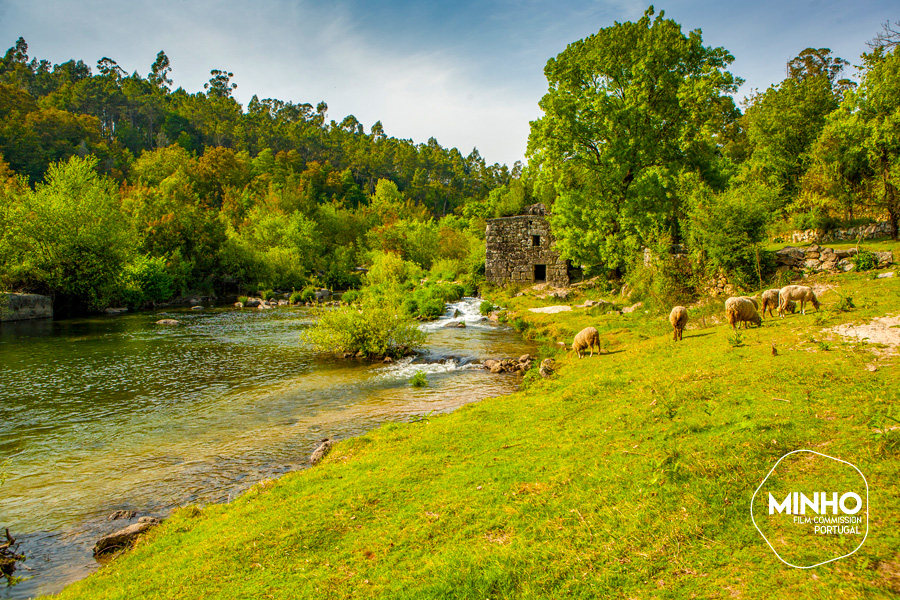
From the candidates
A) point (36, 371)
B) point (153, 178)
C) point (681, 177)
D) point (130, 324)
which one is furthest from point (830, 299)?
point (153, 178)

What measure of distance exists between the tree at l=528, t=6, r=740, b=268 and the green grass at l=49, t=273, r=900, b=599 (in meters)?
16.2

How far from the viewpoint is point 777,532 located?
13.3 ft

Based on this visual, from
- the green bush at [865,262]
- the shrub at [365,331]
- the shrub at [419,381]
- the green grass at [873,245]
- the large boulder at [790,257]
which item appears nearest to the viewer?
the shrub at [419,381]

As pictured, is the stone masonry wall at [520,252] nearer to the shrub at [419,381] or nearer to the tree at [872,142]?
the tree at [872,142]

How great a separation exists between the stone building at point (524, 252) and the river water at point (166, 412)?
1203 centimetres

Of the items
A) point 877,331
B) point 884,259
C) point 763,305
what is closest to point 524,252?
point 884,259

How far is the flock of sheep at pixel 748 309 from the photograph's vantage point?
11.5 m

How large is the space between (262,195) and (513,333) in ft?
229

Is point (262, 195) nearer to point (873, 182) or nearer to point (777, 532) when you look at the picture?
point (873, 182)

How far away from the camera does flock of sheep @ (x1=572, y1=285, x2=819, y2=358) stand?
11.5 meters

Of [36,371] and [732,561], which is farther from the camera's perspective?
[36,371]

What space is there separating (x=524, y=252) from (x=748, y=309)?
23.3 m

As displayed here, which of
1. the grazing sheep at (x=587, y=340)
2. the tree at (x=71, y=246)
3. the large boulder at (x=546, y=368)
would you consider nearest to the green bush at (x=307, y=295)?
the tree at (x=71, y=246)

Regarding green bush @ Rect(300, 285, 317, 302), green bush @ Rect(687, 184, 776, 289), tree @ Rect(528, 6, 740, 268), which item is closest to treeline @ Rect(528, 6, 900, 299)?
tree @ Rect(528, 6, 740, 268)
